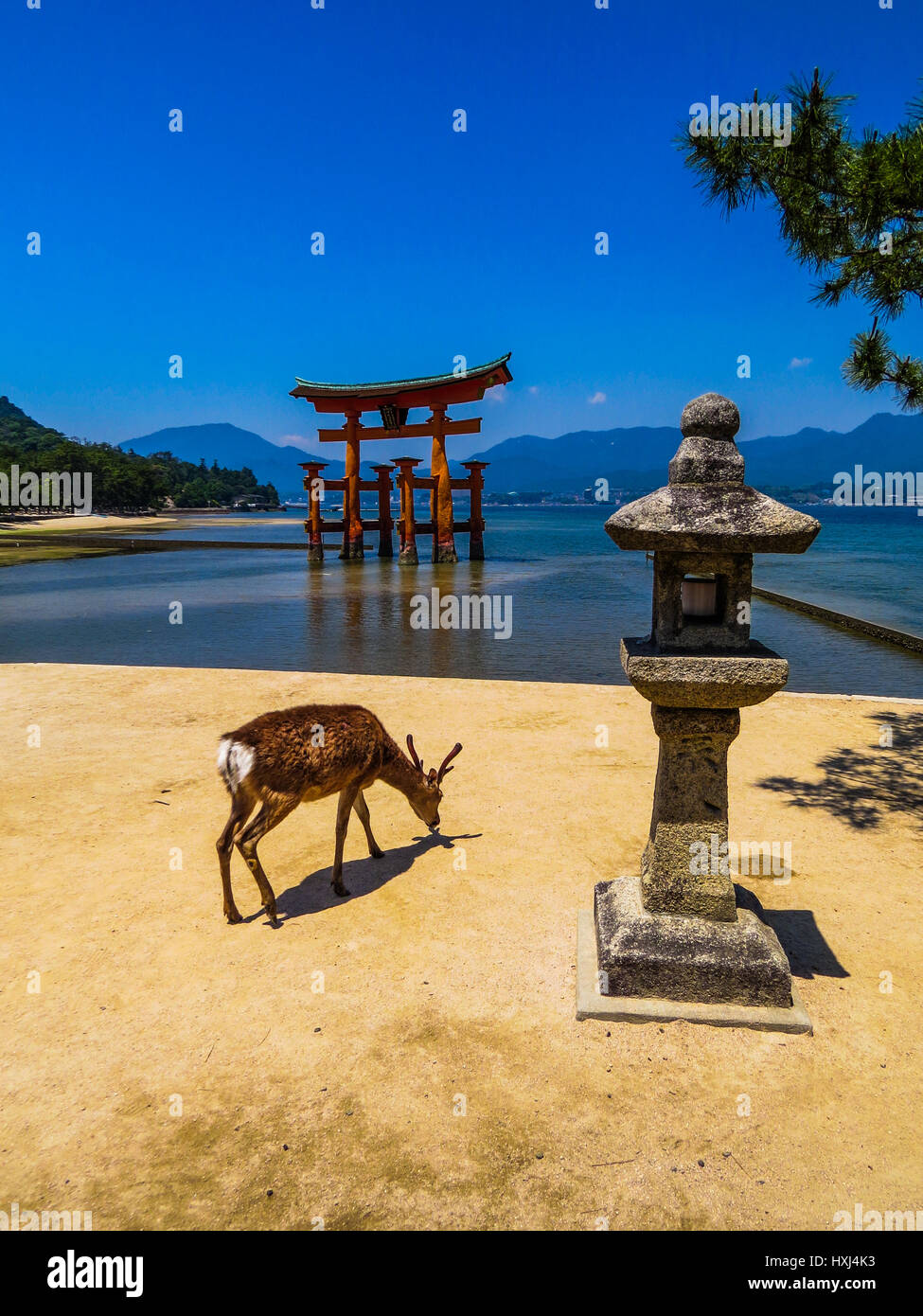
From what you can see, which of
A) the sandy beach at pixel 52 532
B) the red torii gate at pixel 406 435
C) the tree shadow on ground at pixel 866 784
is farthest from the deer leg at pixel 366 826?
Answer: the sandy beach at pixel 52 532

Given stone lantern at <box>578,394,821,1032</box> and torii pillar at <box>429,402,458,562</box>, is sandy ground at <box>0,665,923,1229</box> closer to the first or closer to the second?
stone lantern at <box>578,394,821,1032</box>

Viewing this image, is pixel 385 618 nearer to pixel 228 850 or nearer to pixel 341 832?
pixel 341 832

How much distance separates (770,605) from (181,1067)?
23178 millimetres

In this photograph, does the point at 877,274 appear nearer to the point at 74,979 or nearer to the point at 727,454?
the point at 727,454

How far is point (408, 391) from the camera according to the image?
3028cm

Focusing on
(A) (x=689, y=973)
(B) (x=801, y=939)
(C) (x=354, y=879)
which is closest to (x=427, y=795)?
(C) (x=354, y=879)

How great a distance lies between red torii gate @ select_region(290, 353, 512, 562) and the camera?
1166 inches

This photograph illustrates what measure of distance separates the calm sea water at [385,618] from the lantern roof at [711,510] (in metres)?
9.10

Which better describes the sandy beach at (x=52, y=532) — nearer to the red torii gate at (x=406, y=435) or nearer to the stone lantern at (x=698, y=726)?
the red torii gate at (x=406, y=435)

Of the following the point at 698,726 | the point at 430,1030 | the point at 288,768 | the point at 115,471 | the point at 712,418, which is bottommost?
the point at 430,1030

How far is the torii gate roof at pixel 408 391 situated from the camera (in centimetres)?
2873

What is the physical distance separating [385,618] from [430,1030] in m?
16.7

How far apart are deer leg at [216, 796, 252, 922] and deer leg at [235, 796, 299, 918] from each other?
0.09 meters
